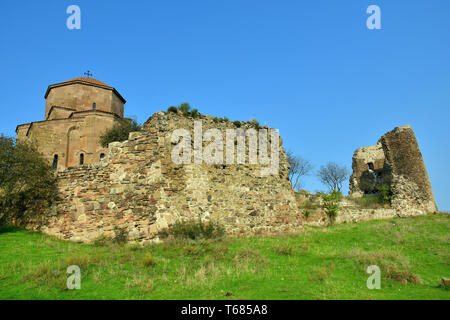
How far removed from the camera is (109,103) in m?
34.1

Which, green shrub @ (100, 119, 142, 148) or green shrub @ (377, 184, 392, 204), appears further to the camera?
green shrub @ (100, 119, 142, 148)

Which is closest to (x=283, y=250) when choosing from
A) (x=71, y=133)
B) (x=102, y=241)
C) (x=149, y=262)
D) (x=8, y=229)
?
(x=149, y=262)

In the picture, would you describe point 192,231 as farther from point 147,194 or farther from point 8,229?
point 8,229

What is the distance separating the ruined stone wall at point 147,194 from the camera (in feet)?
37.0

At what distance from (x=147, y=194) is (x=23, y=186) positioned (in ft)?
18.4

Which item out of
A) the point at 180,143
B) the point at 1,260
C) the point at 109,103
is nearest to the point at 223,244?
the point at 180,143

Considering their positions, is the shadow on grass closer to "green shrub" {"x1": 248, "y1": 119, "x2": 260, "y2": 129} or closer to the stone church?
"green shrub" {"x1": 248, "y1": 119, "x2": 260, "y2": 129}

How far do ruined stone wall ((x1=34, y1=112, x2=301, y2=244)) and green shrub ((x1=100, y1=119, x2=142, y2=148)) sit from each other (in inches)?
621

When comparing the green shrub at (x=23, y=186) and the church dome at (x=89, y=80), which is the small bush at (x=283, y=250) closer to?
the green shrub at (x=23, y=186)

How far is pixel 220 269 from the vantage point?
25.7 feet

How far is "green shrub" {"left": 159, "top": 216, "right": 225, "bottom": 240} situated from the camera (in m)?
10.8

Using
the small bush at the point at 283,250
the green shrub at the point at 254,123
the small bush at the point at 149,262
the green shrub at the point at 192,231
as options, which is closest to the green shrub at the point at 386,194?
the green shrub at the point at 254,123

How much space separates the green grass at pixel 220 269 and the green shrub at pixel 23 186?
3.39 ft

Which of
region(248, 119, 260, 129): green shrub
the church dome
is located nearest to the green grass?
region(248, 119, 260, 129): green shrub
